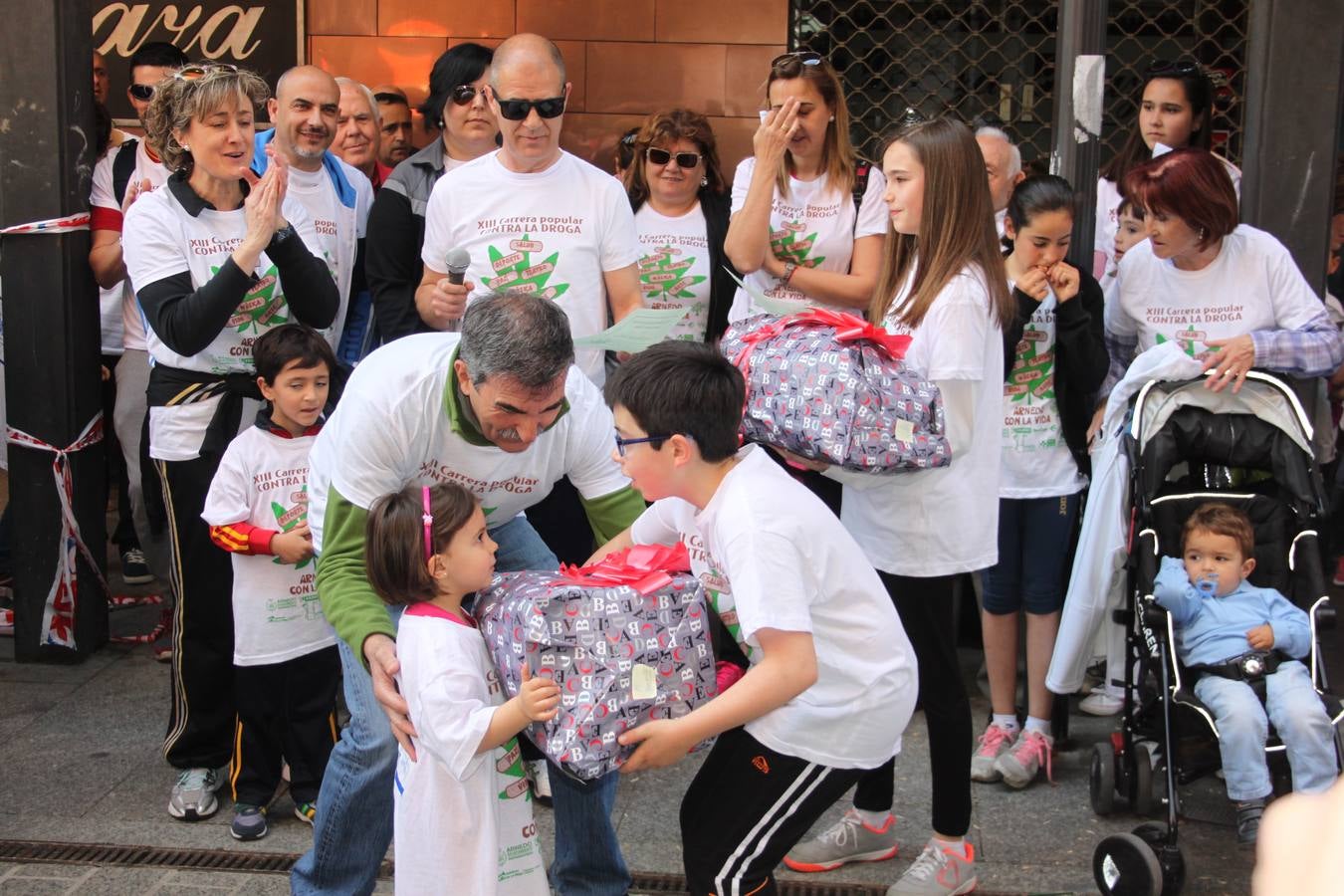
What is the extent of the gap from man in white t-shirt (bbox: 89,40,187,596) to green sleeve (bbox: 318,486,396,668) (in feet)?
7.35

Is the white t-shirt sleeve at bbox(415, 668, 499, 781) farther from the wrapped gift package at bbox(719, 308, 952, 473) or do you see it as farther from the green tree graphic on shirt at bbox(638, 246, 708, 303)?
the green tree graphic on shirt at bbox(638, 246, 708, 303)

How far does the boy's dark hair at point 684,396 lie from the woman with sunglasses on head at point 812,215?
1701mm

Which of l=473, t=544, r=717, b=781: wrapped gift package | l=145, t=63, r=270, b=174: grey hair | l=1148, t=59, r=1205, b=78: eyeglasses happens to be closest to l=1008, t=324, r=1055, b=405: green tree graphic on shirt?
l=1148, t=59, r=1205, b=78: eyeglasses

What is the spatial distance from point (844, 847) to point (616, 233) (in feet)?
6.09

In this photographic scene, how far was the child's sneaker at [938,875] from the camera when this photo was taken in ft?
12.4

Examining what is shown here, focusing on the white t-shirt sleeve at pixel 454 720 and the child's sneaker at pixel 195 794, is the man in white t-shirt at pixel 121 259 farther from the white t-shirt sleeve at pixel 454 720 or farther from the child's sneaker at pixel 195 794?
the white t-shirt sleeve at pixel 454 720

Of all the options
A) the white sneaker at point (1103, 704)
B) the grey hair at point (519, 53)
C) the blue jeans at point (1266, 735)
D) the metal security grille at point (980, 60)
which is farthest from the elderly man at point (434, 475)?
the metal security grille at point (980, 60)

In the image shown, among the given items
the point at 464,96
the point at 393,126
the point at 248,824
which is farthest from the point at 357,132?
the point at 248,824

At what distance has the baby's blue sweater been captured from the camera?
400 cm

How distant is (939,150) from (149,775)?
297 centimetres

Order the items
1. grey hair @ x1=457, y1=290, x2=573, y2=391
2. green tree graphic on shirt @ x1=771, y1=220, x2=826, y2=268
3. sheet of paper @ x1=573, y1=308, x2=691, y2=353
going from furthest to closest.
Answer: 1. green tree graphic on shirt @ x1=771, y1=220, x2=826, y2=268
2. sheet of paper @ x1=573, y1=308, x2=691, y2=353
3. grey hair @ x1=457, y1=290, x2=573, y2=391

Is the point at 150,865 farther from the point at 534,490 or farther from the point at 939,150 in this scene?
the point at 939,150

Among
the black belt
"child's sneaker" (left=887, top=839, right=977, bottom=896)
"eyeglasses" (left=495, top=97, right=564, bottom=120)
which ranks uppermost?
"eyeglasses" (left=495, top=97, right=564, bottom=120)

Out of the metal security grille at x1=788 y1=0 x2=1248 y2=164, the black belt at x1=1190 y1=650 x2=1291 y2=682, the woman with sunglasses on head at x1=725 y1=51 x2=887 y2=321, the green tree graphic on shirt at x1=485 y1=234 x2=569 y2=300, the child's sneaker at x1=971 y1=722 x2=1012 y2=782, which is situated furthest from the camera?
the metal security grille at x1=788 y1=0 x2=1248 y2=164
